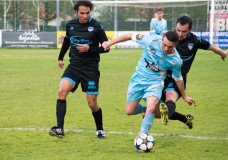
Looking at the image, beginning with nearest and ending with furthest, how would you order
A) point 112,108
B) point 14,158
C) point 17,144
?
point 14,158 < point 17,144 < point 112,108

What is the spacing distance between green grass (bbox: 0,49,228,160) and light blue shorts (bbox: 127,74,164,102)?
0.71 m

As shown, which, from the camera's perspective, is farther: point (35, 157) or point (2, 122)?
point (2, 122)

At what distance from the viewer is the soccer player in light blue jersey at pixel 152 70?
7723 millimetres

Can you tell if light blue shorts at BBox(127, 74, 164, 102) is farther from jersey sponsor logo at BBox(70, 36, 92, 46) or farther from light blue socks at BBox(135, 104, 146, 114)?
jersey sponsor logo at BBox(70, 36, 92, 46)

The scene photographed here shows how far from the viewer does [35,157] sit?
7195 millimetres

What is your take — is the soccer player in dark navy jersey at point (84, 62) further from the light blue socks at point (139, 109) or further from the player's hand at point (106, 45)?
the light blue socks at point (139, 109)

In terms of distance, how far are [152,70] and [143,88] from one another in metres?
0.30

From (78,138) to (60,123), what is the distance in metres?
0.43

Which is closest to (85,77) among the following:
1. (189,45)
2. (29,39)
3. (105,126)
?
(105,126)

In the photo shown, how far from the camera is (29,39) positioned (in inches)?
1502

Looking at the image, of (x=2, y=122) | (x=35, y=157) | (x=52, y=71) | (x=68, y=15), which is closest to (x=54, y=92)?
(x=2, y=122)

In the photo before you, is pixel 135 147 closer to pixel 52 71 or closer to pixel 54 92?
pixel 54 92

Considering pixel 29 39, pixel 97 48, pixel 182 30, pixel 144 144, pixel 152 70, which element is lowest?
pixel 144 144

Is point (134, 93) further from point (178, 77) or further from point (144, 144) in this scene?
point (144, 144)
